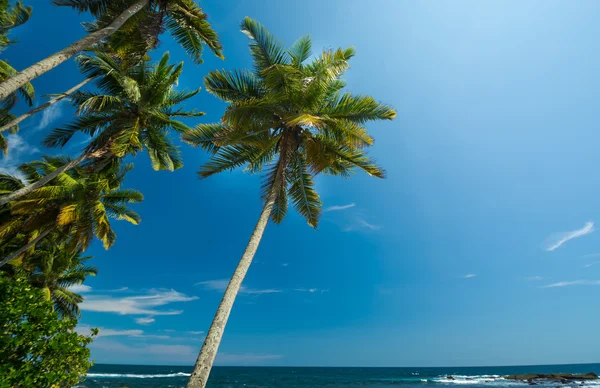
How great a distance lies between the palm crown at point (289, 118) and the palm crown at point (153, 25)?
2.29 m

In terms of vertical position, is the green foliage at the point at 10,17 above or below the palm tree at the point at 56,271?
above

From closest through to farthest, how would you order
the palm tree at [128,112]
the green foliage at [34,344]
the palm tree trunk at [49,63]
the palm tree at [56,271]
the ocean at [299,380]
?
1. the green foliage at [34,344]
2. the palm tree trunk at [49,63]
3. the palm tree at [128,112]
4. the palm tree at [56,271]
5. the ocean at [299,380]

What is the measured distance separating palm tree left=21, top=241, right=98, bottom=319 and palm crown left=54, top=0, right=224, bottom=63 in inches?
574

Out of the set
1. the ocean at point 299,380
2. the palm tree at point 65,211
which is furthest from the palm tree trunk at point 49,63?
the ocean at point 299,380

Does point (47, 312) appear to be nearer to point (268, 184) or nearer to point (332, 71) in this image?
point (268, 184)

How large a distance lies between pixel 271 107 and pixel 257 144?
122cm

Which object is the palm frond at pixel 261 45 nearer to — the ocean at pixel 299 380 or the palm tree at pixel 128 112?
the palm tree at pixel 128 112

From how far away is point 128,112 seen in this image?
52.4 feet

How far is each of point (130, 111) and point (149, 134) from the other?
1701 mm

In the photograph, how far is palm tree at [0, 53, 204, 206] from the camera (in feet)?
45.3

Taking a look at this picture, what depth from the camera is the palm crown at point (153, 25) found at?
10.2 meters

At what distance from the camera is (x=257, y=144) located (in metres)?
9.70

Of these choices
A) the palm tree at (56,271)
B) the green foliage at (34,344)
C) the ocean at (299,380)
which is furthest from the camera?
the ocean at (299,380)

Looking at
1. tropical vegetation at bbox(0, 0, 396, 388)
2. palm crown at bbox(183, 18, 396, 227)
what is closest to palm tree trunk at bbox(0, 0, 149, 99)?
tropical vegetation at bbox(0, 0, 396, 388)
